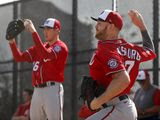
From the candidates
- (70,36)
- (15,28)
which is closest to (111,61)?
(15,28)

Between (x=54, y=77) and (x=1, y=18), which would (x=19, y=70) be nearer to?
(x=1, y=18)

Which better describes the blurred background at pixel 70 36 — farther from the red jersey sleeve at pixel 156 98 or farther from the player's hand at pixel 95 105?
the player's hand at pixel 95 105

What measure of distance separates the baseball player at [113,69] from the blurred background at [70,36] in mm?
4400

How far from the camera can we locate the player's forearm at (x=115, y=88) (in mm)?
4445

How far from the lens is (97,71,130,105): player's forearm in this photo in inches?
175

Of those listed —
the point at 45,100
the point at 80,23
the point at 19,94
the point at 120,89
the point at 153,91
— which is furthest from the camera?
the point at 19,94

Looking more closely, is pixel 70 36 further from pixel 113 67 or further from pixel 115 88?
pixel 115 88

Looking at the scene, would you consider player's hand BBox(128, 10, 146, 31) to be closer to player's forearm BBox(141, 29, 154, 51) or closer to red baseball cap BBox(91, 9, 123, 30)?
player's forearm BBox(141, 29, 154, 51)

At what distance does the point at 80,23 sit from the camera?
11.2 metres

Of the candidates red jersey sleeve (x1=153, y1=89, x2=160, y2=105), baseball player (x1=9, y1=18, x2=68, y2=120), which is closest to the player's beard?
baseball player (x1=9, y1=18, x2=68, y2=120)

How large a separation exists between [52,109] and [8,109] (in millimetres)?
5453

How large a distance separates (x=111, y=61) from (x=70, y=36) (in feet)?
22.3

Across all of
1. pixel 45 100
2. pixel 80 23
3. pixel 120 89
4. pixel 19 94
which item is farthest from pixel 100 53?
pixel 19 94

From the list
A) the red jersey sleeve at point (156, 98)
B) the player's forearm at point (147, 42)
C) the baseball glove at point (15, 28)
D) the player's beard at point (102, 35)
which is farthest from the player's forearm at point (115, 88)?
the red jersey sleeve at point (156, 98)
